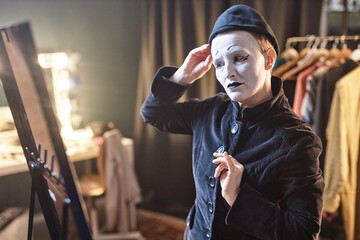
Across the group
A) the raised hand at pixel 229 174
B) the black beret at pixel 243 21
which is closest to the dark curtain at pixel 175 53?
the black beret at pixel 243 21

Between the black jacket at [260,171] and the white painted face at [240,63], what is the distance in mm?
56

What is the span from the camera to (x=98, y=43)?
310 centimetres

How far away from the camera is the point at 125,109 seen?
3.25 m

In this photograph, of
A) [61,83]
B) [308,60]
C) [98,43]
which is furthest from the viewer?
[98,43]

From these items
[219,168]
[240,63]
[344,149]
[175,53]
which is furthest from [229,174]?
[175,53]

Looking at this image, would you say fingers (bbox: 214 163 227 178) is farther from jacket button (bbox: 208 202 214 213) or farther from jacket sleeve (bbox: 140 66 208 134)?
jacket sleeve (bbox: 140 66 208 134)

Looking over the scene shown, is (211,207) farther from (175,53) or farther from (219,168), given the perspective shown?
(175,53)

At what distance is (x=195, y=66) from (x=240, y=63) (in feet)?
0.61

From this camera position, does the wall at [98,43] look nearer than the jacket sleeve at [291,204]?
No

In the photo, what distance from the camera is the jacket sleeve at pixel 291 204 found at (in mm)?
731

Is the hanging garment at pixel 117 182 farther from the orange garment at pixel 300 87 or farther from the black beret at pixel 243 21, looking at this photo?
the black beret at pixel 243 21

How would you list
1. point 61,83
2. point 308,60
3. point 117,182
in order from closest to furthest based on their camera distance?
point 308,60
point 117,182
point 61,83

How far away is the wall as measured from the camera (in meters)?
2.93

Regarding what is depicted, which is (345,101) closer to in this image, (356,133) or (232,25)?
(356,133)
